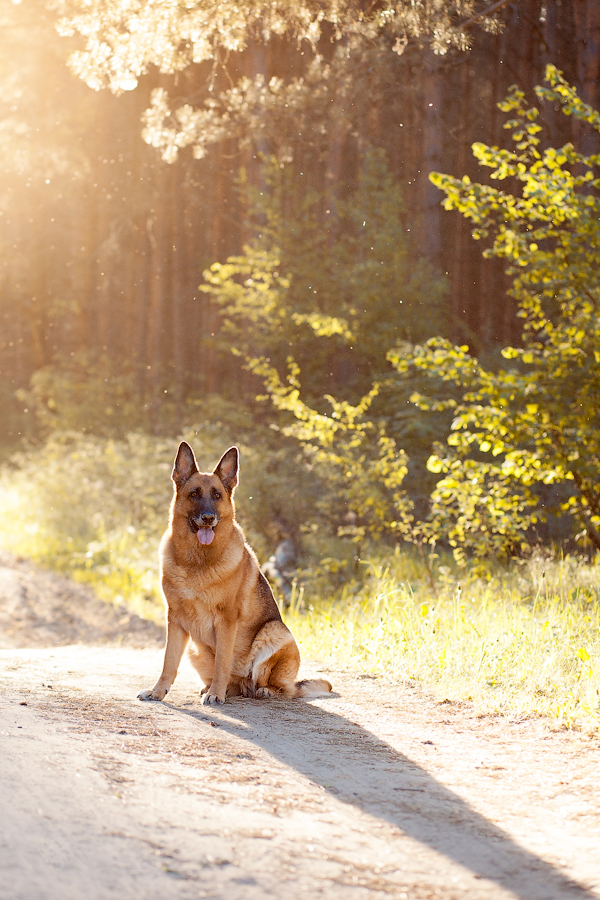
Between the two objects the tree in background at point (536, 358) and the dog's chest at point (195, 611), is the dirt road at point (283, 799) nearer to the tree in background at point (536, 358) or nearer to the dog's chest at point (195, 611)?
the dog's chest at point (195, 611)

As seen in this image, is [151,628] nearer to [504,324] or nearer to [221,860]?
[221,860]

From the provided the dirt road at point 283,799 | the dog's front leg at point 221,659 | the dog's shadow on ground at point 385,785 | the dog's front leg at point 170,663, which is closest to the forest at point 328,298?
the dirt road at point 283,799

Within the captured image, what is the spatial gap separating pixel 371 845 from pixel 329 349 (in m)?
18.5

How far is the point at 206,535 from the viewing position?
574cm

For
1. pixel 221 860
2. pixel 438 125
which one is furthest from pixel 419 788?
pixel 438 125

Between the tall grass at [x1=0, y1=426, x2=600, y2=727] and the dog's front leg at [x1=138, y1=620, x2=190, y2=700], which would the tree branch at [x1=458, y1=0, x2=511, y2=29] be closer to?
the tall grass at [x1=0, y1=426, x2=600, y2=727]

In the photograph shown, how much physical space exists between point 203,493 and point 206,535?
0.93ft

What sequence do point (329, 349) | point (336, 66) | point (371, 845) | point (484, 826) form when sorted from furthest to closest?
point (329, 349) < point (336, 66) < point (484, 826) < point (371, 845)

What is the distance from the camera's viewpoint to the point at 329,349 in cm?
2145

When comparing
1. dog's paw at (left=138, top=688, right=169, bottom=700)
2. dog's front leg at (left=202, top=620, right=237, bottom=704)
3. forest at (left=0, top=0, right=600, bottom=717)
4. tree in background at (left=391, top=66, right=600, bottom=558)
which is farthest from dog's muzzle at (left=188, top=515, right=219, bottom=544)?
tree in background at (left=391, top=66, right=600, bottom=558)

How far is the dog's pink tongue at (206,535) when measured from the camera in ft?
18.8

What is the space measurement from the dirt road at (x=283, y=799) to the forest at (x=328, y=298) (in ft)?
3.36

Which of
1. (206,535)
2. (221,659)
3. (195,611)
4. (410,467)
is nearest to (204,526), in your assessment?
(206,535)

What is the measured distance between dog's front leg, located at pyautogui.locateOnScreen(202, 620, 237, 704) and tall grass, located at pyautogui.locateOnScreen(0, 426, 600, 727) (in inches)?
63.6
